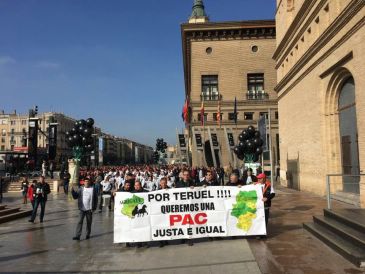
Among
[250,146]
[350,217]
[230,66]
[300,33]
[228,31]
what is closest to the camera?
[350,217]

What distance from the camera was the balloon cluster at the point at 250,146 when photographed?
30.8m

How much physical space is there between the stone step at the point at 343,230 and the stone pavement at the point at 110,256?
2053 mm

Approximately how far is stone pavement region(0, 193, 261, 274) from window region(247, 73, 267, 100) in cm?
4811

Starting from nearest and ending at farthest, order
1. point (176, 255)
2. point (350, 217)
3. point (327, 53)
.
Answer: point (176, 255), point (350, 217), point (327, 53)

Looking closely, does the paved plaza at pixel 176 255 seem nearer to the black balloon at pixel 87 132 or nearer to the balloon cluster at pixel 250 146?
the balloon cluster at pixel 250 146

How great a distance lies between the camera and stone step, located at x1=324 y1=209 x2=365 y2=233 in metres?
8.31

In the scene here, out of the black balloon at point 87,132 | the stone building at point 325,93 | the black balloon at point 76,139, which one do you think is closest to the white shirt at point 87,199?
the stone building at point 325,93

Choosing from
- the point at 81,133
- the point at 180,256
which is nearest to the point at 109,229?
the point at 180,256

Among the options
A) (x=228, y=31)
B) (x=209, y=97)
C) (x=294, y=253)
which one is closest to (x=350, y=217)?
(x=294, y=253)

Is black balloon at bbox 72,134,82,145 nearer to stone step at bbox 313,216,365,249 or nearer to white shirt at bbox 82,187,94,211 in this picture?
white shirt at bbox 82,187,94,211

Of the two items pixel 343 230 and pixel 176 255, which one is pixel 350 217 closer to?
pixel 343 230

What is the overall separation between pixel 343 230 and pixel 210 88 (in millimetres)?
49262

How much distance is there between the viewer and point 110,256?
856 cm

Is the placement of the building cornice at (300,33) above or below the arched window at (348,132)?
above
